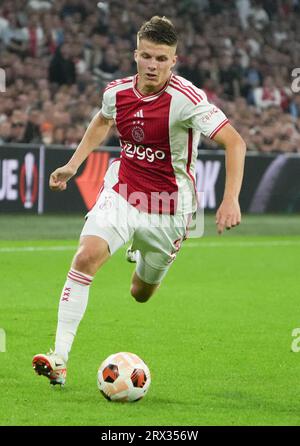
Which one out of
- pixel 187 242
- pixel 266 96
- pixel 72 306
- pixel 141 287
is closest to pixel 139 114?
pixel 72 306

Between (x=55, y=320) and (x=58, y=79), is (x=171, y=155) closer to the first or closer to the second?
(x=55, y=320)

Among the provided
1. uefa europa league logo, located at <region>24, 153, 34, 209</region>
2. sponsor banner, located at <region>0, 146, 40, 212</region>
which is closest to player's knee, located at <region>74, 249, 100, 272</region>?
sponsor banner, located at <region>0, 146, 40, 212</region>

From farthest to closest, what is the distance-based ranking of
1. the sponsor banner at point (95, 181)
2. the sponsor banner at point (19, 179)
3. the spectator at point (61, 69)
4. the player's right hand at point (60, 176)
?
1. the spectator at point (61, 69)
2. the sponsor banner at point (95, 181)
3. the sponsor banner at point (19, 179)
4. the player's right hand at point (60, 176)

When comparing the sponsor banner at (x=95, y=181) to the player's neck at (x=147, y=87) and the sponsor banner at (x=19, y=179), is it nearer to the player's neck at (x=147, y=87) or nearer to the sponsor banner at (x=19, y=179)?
the sponsor banner at (x=19, y=179)

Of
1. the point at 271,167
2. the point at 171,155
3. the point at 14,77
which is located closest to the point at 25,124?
the point at 14,77

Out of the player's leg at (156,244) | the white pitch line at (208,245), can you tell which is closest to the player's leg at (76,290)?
the player's leg at (156,244)

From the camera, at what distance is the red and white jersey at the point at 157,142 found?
6.45 metres

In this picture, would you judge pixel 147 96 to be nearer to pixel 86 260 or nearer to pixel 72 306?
pixel 86 260

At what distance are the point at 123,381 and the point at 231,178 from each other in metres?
1.31

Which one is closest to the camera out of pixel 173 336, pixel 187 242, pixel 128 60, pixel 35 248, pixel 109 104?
pixel 109 104

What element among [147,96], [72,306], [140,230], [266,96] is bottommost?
[266,96]

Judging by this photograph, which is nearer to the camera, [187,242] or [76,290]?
[76,290]

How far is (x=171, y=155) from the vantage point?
6.64 meters

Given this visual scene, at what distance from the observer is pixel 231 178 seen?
6.01 meters
